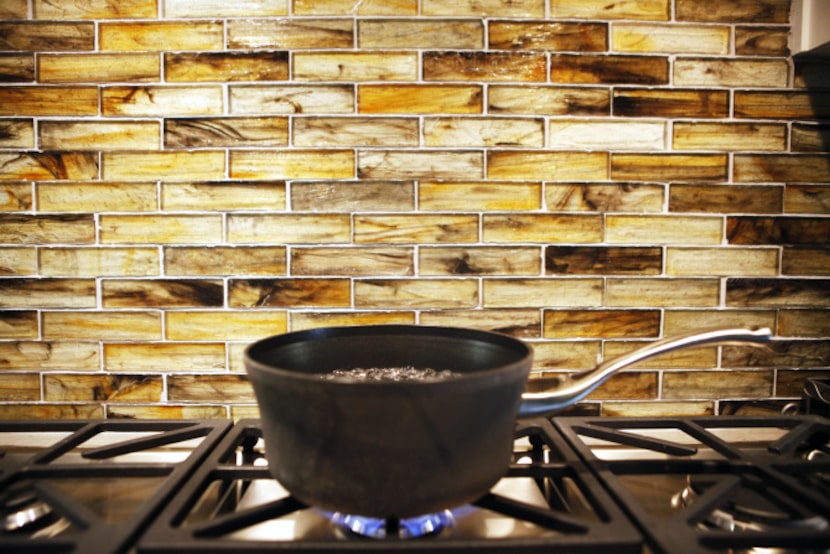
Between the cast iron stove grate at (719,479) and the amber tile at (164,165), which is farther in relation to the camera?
the amber tile at (164,165)

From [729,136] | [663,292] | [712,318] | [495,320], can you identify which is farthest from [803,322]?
[495,320]

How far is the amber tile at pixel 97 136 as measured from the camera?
998mm

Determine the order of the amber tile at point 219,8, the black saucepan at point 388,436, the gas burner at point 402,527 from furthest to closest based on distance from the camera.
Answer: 1. the amber tile at point 219,8
2. the gas burner at point 402,527
3. the black saucepan at point 388,436

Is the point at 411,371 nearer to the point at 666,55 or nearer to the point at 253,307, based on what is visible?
the point at 253,307

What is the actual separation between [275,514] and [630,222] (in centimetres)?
81

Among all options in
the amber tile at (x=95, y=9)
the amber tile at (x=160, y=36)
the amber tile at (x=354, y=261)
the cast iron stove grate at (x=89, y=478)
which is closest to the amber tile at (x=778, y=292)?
the amber tile at (x=354, y=261)

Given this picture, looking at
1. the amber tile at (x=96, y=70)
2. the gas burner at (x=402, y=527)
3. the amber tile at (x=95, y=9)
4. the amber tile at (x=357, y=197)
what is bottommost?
→ the gas burner at (x=402, y=527)

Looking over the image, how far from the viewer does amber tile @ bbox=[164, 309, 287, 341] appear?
3.33 ft

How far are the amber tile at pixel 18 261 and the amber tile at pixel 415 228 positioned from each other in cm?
63

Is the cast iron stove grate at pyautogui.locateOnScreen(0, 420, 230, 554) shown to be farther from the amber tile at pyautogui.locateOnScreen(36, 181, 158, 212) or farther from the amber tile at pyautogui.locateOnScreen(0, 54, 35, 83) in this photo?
the amber tile at pyautogui.locateOnScreen(0, 54, 35, 83)

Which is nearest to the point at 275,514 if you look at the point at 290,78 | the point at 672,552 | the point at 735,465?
the point at 672,552

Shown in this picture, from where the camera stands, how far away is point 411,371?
2.50 ft

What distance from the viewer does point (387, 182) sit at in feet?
3.30

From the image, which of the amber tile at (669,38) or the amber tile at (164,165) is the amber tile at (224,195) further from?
the amber tile at (669,38)
